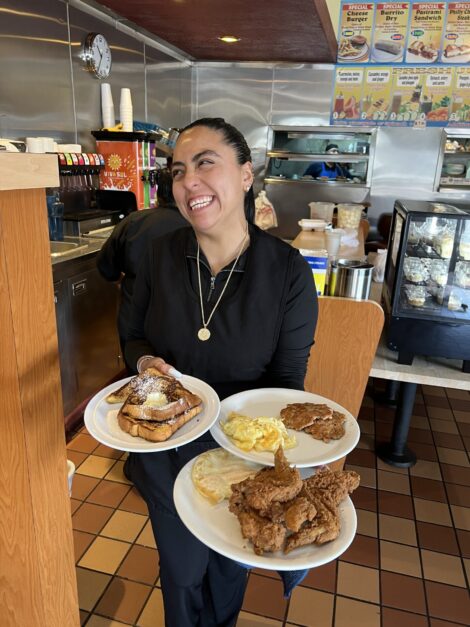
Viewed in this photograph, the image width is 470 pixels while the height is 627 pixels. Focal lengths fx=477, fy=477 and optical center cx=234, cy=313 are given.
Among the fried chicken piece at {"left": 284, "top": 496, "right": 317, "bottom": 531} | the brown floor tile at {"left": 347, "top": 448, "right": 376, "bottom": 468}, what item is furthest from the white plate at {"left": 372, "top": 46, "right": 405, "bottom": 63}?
the fried chicken piece at {"left": 284, "top": 496, "right": 317, "bottom": 531}

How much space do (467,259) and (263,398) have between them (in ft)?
4.81

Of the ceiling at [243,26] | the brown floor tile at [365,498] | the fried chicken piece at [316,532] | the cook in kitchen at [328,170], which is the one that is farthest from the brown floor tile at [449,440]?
the cook in kitchen at [328,170]

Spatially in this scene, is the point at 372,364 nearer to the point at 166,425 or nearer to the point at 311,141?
the point at 166,425

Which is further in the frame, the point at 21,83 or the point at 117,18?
the point at 117,18

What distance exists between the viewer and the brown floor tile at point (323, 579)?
205cm

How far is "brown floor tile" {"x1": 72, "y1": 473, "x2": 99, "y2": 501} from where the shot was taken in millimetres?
2561

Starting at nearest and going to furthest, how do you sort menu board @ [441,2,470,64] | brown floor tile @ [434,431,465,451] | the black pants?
the black pants
brown floor tile @ [434,431,465,451]
menu board @ [441,2,470,64]

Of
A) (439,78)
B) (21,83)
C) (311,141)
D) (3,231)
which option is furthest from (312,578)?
(439,78)

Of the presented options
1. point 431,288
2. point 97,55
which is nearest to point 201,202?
point 431,288

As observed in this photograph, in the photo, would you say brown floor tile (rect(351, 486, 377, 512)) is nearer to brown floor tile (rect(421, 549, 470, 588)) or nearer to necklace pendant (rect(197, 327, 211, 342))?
brown floor tile (rect(421, 549, 470, 588))

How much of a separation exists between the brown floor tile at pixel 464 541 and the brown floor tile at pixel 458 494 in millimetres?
217

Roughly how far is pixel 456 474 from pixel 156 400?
2.39 m

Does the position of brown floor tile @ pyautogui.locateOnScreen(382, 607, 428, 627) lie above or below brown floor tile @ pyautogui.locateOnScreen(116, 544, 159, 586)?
above

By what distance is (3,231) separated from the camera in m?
1.01
